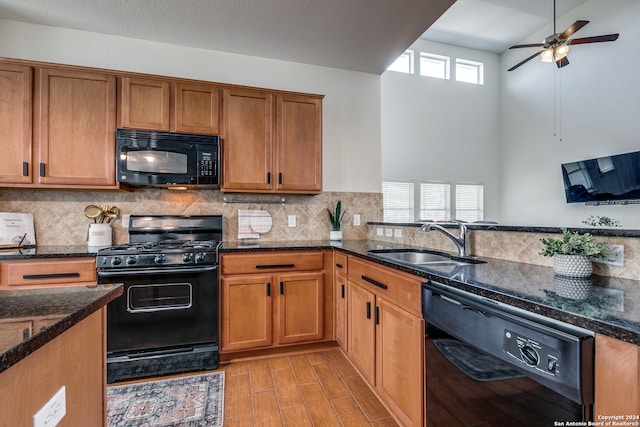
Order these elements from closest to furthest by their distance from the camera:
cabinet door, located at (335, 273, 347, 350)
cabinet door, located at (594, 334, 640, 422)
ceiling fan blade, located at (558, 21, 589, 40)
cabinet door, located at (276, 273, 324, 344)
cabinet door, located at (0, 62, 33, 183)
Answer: cabinet door, located at (594, 334, 640, 422)
cabinet door, located at (0, 62, 33, 183)
cabinet door, located at (335, 273, 347, 350)
cabinet door, located at (276, 273, 324, 344)
ceiling fan blade, located at (558, 21, 589, 40)

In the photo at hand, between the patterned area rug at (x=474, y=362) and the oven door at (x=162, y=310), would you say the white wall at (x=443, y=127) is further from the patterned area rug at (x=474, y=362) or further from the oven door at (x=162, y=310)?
the patterned area rug at (x=474, y=362)

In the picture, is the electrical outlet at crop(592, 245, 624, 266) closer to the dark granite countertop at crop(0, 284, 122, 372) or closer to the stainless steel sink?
the stainless steel sink

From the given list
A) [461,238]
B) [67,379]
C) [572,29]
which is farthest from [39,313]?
[572,29]

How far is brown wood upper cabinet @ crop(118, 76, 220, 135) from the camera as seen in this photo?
235 cm

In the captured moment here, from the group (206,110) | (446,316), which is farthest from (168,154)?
→ (446,316)

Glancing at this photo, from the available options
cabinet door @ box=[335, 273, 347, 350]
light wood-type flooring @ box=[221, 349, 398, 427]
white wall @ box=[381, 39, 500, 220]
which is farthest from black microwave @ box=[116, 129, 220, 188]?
white wall @ box=[381, 39, 500, 220]

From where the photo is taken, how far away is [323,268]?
2.51 metres

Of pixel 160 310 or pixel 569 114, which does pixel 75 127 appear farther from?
pixel 569 114

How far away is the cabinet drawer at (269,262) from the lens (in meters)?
2.31

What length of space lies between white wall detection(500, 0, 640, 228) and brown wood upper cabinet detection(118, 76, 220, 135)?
5.83 m

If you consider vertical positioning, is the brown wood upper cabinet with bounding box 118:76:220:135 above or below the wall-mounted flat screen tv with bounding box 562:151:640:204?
above

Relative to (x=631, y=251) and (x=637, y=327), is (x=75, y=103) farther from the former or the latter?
(x=631, y=251)

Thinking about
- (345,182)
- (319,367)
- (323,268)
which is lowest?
(319,367)

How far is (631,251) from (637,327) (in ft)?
2.14
